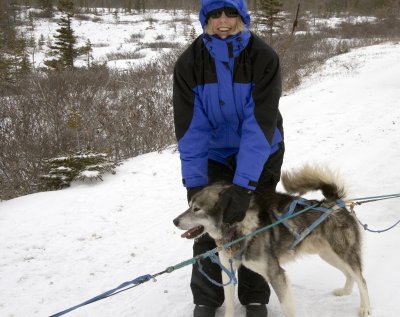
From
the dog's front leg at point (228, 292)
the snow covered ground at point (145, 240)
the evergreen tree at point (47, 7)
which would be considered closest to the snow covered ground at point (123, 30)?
the evergreen tree at point (47, 7)

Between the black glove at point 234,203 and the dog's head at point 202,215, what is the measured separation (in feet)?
0.15

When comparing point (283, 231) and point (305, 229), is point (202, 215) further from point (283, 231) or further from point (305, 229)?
point (305, 229)

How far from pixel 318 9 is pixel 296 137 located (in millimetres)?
44422

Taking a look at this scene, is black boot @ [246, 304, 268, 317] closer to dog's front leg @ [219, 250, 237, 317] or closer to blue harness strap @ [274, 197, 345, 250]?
dog's front leg @ [219, 250, 237, 317]

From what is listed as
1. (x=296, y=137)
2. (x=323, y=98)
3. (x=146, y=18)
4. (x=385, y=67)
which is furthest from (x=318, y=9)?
(x=296, y=137)

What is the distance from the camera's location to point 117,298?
3.16 meters

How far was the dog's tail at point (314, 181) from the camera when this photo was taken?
258 centimetres

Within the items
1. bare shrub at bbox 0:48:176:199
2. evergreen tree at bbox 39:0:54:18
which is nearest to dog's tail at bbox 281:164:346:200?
bare shrub at bbox 0:48:176:199

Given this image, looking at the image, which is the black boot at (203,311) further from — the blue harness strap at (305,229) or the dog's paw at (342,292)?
the dog's paw at (342,292)

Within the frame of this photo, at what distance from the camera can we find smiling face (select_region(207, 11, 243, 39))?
2.20 metres

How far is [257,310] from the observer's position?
2660mm

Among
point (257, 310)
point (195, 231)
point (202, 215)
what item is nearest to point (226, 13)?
point (202, 215)

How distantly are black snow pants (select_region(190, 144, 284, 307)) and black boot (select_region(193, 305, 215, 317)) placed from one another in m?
0.03

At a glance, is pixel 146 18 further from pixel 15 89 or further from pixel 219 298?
pixel 219 298
